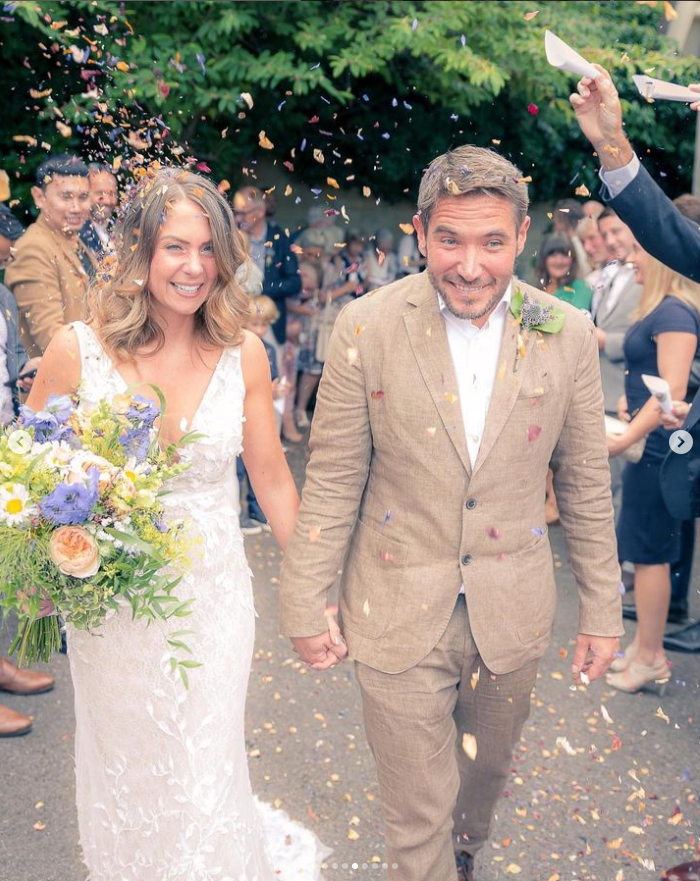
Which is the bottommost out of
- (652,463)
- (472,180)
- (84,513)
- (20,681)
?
(20,681)

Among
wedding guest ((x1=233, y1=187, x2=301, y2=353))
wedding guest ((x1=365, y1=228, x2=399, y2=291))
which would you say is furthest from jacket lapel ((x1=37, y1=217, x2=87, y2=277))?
wedding guest ((x1=365, y1=228, x2=399, y2=291))

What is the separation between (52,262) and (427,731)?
359 centimetres

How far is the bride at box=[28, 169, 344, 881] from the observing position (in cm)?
310

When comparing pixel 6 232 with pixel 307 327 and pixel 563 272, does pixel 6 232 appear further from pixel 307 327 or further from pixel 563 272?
pixel 307 327

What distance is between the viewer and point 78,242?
18.7 feet

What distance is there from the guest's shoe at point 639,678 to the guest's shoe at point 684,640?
1.38 ft

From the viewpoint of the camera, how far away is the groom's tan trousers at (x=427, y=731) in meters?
3.00

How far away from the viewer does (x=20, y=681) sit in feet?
15.6

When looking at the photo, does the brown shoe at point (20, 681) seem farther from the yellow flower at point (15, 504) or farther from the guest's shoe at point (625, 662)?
the guest's shoe at point (625, 662)

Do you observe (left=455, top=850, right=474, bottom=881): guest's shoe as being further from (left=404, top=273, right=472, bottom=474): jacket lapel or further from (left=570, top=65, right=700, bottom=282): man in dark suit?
(left=570, top=65, right=700, bottom=282): man in dark suit

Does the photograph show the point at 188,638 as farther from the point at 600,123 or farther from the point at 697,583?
the point at 697,583

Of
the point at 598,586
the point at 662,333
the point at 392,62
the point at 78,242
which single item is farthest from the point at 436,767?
the point at 392,62

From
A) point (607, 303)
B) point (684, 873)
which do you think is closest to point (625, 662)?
point (684, 873)

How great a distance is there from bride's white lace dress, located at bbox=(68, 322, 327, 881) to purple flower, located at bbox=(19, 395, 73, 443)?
28 cm
